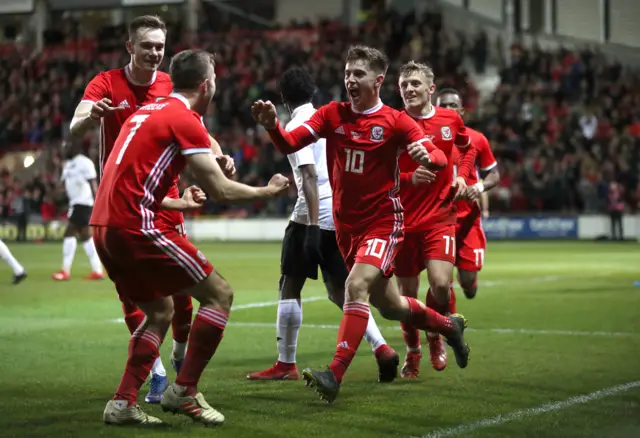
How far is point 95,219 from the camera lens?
251 inches

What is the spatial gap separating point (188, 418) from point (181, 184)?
2899cm

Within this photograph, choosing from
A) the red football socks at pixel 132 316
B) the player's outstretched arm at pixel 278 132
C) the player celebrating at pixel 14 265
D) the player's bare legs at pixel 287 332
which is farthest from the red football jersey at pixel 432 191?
the player celebrating at pixel 14 265

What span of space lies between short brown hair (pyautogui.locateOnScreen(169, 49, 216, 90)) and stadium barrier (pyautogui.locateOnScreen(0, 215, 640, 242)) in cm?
2593

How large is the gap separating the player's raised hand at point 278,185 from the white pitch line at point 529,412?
1.61m

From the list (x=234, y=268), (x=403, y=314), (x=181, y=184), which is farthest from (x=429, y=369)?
(x=181, y=184)

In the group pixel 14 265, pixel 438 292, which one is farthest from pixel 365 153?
pixel 14 265

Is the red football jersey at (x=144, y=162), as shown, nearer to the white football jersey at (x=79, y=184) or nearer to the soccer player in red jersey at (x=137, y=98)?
the soccer player in red jersey at (x=137, y=98)

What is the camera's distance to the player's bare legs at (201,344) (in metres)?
6.45

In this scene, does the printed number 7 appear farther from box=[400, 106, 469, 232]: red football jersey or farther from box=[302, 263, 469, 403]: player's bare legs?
box=[400, 106, 469, 232]: red football jersey

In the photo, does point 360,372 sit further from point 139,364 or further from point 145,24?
point 145,24

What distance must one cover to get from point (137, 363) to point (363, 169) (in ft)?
7.03

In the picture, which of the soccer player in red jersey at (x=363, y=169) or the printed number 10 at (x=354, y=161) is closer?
the soccer player in red jersey at (x=363, y=169)

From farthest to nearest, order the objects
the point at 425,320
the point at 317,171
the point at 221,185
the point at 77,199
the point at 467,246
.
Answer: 1. the point at 77,199
2. the point at 467,246
3. the point at 317,171
4. the point at 425,320
5. the point at 221,185

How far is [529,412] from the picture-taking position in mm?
6898
